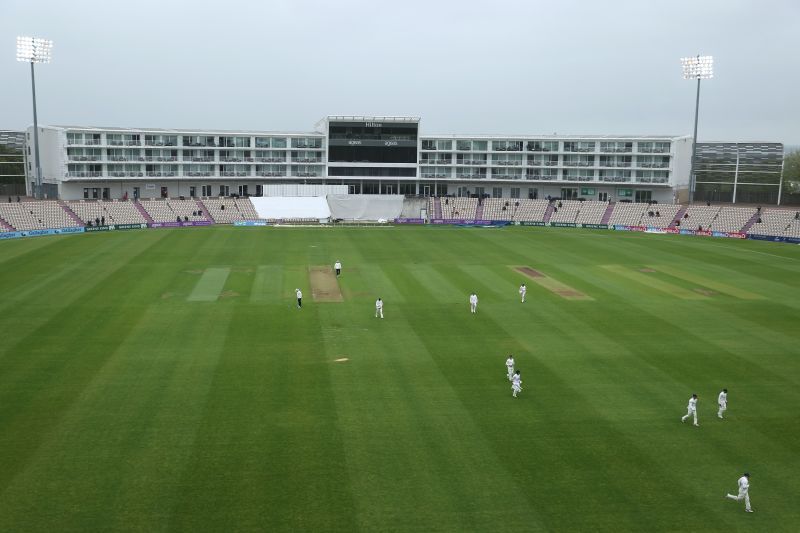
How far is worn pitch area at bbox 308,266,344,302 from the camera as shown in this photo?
43.2 m

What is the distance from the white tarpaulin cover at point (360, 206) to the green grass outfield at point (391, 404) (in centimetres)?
4713

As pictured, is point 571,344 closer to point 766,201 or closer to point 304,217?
point 304,217

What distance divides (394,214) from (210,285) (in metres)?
54.0

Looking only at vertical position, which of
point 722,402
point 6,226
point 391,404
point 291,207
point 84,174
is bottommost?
point 391,404

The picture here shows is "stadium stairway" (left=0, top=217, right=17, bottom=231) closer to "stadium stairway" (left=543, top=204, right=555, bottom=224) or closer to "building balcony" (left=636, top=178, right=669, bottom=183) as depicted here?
"stadium stairway" (left=543, top=204, right=555, bottom=224)

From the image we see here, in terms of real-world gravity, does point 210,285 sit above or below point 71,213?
below

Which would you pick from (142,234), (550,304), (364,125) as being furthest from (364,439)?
(364,125)

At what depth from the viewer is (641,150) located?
334 ft

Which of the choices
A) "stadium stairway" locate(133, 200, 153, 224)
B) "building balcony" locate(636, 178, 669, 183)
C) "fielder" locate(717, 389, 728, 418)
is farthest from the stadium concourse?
"fielder" locate(717, 389, 728, 418)

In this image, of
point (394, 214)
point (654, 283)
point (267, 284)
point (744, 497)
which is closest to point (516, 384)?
point (744, 497)

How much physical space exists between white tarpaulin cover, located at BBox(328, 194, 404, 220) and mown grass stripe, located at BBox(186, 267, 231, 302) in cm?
4443

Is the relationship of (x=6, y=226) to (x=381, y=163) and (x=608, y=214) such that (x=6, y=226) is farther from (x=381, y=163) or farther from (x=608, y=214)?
(x=608, y=214)

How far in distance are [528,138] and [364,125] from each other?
2496 centimetres

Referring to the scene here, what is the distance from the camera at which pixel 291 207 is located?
9544 centimetres
